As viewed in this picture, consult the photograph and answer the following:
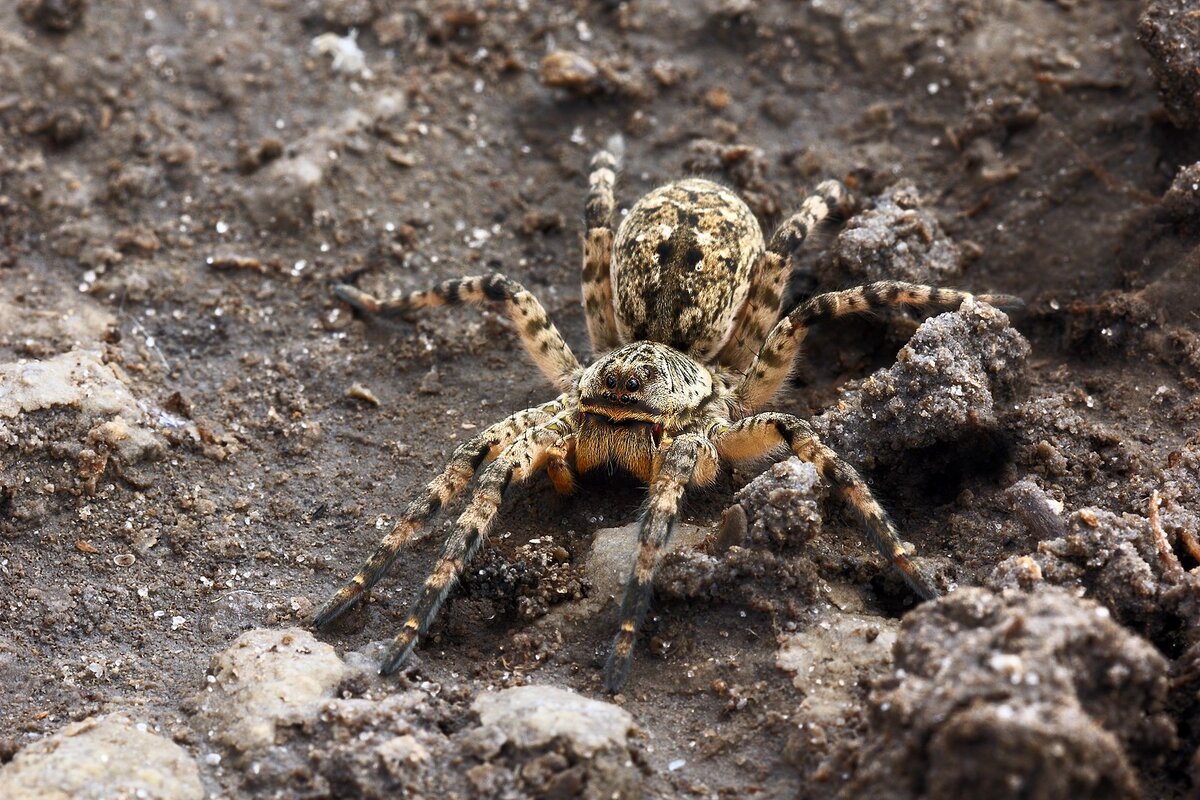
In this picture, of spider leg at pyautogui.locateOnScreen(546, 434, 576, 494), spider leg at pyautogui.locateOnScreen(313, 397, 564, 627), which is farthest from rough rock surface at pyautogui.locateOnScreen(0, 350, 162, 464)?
spider leg at pyautogui.locateOnScreen(546, 434, 576, 494)

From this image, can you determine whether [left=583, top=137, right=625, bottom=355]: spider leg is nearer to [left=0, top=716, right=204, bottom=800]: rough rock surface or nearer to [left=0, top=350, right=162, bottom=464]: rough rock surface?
[left=0, top=350, right=162, bottom=464]: rough rock surface

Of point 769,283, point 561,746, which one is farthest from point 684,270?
point 561,746

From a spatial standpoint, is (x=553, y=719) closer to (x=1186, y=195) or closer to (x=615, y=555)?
(x=615, y=555)

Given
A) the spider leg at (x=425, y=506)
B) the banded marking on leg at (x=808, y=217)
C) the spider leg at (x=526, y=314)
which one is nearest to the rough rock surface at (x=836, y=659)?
the spider leg at (x=425, y=506)

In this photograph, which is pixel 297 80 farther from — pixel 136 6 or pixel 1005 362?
pixel 1005 362

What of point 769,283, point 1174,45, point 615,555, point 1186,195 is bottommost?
point 615,555

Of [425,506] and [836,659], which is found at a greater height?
[836,659]

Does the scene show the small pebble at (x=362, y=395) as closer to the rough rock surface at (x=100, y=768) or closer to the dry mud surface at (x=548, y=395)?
the dry mud surface at (x=548, y=395)
